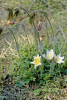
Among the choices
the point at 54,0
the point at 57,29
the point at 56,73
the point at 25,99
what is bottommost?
the point at 25,99

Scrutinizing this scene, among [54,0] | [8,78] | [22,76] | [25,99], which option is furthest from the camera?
[54,0]

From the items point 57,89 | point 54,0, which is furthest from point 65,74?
point 54,0

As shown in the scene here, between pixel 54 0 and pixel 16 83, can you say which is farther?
pixel 54 0

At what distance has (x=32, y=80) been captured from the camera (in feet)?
6.99

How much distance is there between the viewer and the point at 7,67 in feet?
8.00

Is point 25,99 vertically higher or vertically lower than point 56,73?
lower

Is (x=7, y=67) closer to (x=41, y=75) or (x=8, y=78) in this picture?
(x=8, y=78)

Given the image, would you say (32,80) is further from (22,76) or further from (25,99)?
(25,99)

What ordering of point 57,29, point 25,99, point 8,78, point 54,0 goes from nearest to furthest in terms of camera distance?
1. point 25,99
2. point 8,78
3. point 57,29
4. point 54,0

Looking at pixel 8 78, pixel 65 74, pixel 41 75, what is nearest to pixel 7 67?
pixel 8 78

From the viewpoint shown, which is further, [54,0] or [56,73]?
[54,0]

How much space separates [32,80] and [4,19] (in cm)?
200

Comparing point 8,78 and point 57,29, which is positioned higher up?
point 57,29

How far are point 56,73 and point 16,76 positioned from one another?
1.72ft
